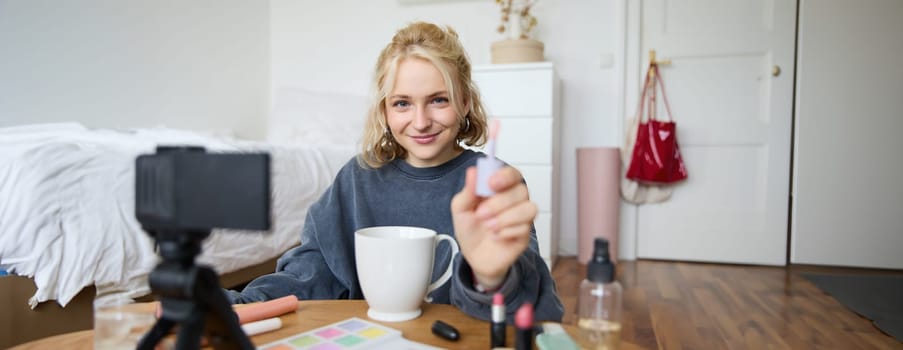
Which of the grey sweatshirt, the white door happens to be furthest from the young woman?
the white door

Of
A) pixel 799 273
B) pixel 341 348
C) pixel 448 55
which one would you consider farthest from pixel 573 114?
pixel 341 348

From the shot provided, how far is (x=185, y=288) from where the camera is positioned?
1.18 feet

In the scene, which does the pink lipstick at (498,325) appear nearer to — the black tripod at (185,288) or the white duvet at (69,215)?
the black tripod at (185,288)

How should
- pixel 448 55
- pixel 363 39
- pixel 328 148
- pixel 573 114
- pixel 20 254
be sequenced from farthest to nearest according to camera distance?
pixel 363 39
pixel 573 114
pixel 328 148
pixel 20 254
pixel 448 55

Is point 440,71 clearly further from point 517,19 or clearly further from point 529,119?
point 517,19

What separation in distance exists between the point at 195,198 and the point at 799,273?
3.02 metres

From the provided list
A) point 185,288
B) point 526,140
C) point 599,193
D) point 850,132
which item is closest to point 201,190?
point 185,288

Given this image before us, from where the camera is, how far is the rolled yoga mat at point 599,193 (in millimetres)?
2773

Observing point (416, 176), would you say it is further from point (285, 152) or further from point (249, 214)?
point (285, 152)

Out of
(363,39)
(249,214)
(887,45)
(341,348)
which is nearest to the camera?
(249,214)

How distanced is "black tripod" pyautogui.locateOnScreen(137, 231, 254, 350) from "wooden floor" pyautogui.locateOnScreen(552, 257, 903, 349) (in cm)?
110

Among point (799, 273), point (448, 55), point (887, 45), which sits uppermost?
point (887, 45)

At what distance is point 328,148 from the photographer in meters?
2.29

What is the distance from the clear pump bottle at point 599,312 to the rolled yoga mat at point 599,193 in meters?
2.33
